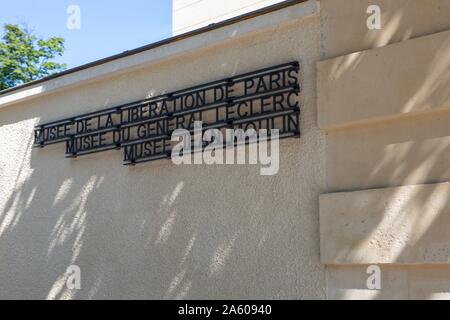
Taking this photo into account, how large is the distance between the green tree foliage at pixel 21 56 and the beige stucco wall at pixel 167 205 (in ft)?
42.8

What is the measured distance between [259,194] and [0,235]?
3.74 m

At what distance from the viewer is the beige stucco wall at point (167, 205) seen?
5102mm

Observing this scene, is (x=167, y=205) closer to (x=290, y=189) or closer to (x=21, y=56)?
(x=290, y=189)

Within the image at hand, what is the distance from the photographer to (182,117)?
5.96 meters

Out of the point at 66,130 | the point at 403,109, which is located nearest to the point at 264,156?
the point at 403,109

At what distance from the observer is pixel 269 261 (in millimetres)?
5148

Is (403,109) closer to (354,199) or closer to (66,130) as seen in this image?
(354,199)

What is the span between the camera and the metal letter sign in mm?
5234

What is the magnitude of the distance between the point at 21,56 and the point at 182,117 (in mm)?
16456

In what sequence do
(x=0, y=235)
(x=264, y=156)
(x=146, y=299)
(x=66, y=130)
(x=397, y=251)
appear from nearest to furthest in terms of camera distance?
(x=397, y=251)
(x=264, y=156)
(x=146, y=299)
(x=66, y=130)
(x=0, y=235)

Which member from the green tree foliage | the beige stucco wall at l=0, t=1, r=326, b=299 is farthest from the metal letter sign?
the green tree foliage

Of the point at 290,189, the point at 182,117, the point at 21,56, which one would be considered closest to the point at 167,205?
the point at 182,117

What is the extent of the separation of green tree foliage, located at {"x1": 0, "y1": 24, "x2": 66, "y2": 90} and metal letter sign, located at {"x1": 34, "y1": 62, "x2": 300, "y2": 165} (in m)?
13.7

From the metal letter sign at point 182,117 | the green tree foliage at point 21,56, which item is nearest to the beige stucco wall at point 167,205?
the metal letter sign at point 182,117
